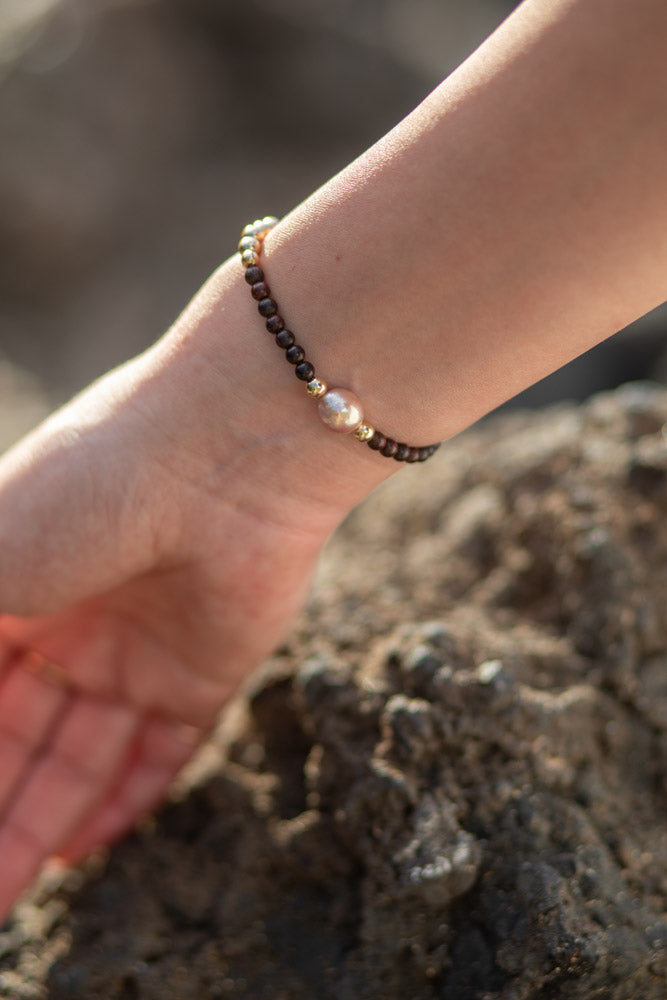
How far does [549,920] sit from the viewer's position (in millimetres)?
1081

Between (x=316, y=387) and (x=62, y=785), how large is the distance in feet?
2.85

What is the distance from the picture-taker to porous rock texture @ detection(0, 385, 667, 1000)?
1.14 metres

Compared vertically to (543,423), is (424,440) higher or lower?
lower

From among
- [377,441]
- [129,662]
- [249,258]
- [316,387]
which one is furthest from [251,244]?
[129,662]

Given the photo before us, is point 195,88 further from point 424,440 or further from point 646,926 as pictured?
point 646,926

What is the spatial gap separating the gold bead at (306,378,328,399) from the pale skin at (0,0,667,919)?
0.07ft

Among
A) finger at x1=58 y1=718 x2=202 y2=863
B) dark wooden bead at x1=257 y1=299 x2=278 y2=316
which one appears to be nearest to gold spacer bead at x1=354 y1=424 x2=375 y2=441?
dark wooden bead at x1=257 y1=299 x2=278 y2=316

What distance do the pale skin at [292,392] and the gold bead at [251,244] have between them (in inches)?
1.1

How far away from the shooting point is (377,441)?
4.13 ft

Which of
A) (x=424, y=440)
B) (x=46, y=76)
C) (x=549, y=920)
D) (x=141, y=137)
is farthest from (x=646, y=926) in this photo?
(x=46, y=76)

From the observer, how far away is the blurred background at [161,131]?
334 cm

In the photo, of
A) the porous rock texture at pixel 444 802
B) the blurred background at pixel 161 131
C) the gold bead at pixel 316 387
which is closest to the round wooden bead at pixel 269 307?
the gold bead at pixel 316 387

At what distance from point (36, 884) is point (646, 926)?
1.07 m

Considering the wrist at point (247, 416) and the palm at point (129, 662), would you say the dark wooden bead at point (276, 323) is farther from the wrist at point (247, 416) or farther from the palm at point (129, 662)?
the palm at point (129, 662)
